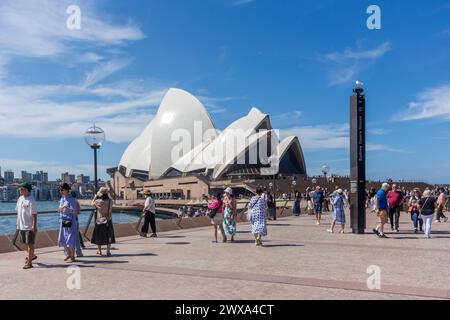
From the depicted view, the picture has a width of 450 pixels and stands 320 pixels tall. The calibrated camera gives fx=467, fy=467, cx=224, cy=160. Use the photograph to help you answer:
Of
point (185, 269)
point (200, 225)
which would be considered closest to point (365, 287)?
point (185, 269)

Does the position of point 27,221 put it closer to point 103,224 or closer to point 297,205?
point 103,224

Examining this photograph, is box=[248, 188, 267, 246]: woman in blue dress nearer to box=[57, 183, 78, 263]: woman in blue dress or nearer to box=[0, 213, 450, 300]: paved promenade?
box=[0, 213, 450, 300]: paved promenade

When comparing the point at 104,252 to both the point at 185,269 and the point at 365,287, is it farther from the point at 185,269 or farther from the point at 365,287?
the point at 365,287

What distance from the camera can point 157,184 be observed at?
270 feet

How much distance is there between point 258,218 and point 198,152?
67548 millimetres

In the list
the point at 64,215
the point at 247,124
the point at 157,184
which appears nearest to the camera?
the point at 64,215

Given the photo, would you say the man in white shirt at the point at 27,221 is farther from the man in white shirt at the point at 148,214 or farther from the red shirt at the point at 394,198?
the red shirt at the point at 394,198

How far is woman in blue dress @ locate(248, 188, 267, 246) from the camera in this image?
36.7ft

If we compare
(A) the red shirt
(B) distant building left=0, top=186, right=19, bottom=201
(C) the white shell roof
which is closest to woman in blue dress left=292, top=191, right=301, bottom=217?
(A) the red shirt

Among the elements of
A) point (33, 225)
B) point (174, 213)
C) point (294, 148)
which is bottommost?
point (174, 213)

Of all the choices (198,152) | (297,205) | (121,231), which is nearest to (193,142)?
(198,152)

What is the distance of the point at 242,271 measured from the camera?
7.53m

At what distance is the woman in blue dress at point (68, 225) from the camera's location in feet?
28.6
